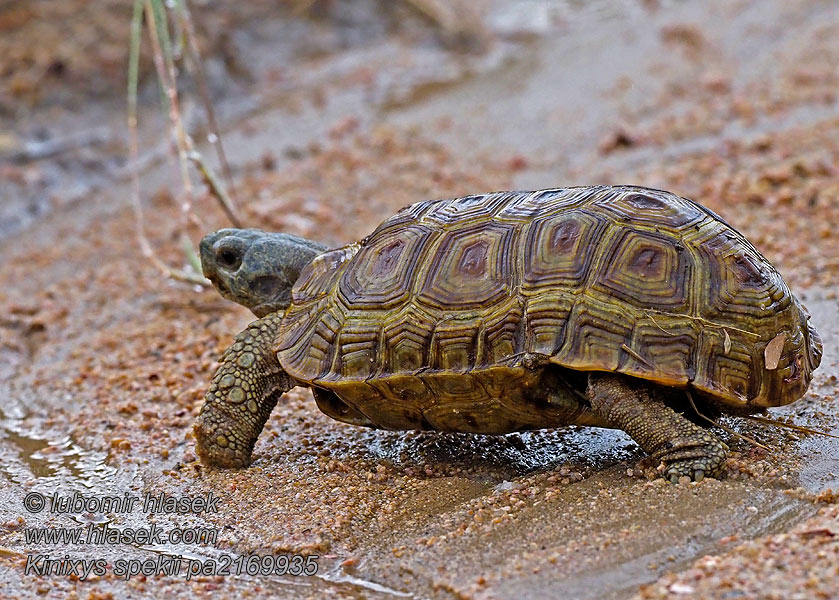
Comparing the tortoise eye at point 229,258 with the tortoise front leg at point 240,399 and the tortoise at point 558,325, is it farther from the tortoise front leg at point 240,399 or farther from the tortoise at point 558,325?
the tortoise at point 558,325

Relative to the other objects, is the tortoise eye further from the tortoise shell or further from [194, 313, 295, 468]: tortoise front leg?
the tortoise shell

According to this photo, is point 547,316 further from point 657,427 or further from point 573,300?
point 657,427

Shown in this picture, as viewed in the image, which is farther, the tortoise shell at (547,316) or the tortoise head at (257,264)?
A: the tortoise head at (257,264)

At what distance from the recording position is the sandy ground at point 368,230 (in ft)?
10.8

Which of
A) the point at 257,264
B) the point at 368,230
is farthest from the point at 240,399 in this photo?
the point at 368,230

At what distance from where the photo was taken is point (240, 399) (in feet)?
14.2

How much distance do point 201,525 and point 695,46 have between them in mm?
8918

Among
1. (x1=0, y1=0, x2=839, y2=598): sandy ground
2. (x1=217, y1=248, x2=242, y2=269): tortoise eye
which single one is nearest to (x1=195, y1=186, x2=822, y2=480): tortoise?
(x1=0, y1=0, x2=839, y2=598): sandy ground

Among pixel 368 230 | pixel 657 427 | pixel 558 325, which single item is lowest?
pixel 368 230

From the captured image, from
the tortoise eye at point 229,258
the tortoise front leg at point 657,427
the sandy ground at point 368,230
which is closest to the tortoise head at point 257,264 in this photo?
the tortoise eye at point 229,258

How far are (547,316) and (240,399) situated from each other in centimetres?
145

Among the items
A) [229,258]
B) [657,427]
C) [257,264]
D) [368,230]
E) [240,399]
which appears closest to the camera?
[657,427]

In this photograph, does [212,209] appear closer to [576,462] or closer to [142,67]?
[142,67]

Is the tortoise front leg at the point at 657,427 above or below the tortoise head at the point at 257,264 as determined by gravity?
below
